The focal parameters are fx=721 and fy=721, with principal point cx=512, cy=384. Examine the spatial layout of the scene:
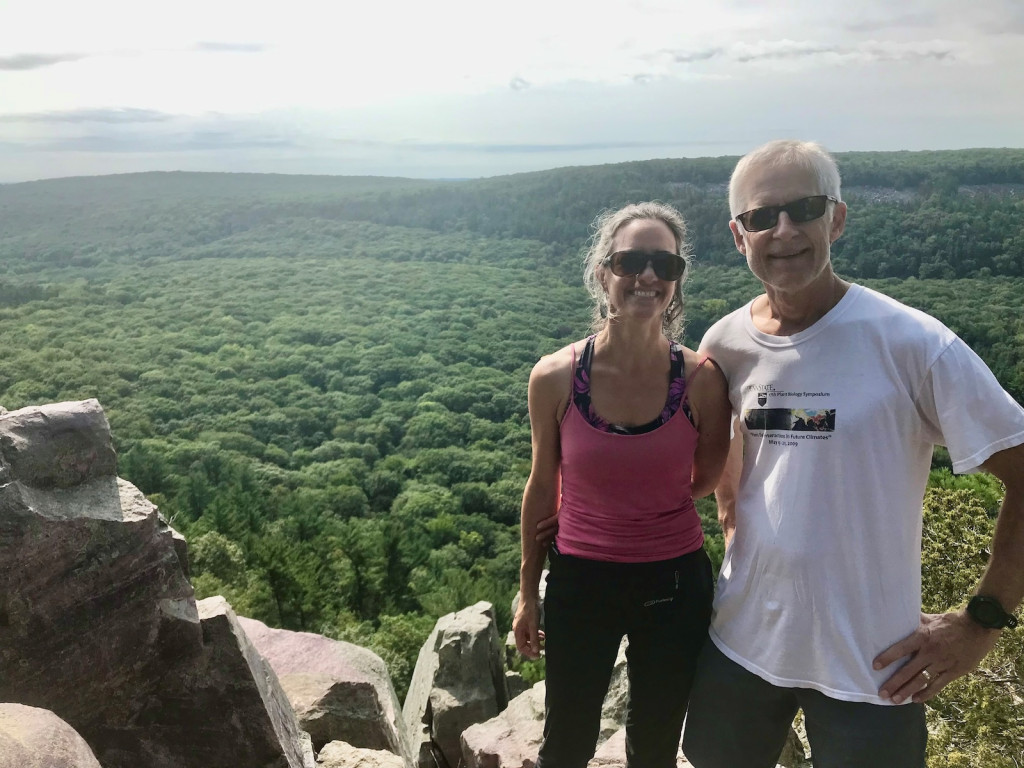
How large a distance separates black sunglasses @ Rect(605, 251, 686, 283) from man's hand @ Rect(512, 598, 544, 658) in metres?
2.02

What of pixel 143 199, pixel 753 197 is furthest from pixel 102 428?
pixel 143 199

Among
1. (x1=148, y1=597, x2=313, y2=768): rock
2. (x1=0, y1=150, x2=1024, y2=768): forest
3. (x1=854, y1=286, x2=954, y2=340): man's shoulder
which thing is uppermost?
(x1=854, y1=286, x2=954, y2=340): man's shoulder

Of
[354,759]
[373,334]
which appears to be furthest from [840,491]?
[373,334]

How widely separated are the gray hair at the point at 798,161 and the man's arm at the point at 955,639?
4.92 feet

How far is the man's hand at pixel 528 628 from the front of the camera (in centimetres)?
434

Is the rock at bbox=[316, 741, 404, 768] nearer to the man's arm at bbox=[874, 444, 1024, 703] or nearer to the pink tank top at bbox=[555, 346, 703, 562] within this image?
the pink tank top at bbox=[555, 346, 703, 562]

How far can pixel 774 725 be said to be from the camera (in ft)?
12.1

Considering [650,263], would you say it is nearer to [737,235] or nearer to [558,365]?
[737,235]

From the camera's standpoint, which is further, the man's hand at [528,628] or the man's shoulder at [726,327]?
the man's hand at [528,628]

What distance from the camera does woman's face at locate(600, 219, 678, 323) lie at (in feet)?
13.0

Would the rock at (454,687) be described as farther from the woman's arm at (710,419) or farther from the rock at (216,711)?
the woman's arm at (710,419)

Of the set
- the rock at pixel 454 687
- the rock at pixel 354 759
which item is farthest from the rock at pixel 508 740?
the rock at pixel 454 687

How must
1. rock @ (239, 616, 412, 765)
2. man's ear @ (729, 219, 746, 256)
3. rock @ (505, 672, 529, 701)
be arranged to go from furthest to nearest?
1. rock @ (505, 672, 529, 701)
2. rock @ (239, 616, 412, 765)
3. man's ear @ (729, 219, 746, 256)

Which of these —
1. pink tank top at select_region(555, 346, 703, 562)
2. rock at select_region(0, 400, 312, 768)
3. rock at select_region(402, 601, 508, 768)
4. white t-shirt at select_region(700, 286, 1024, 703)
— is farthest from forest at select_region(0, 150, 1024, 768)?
rock at select_region(0, 400, 312, 768)
